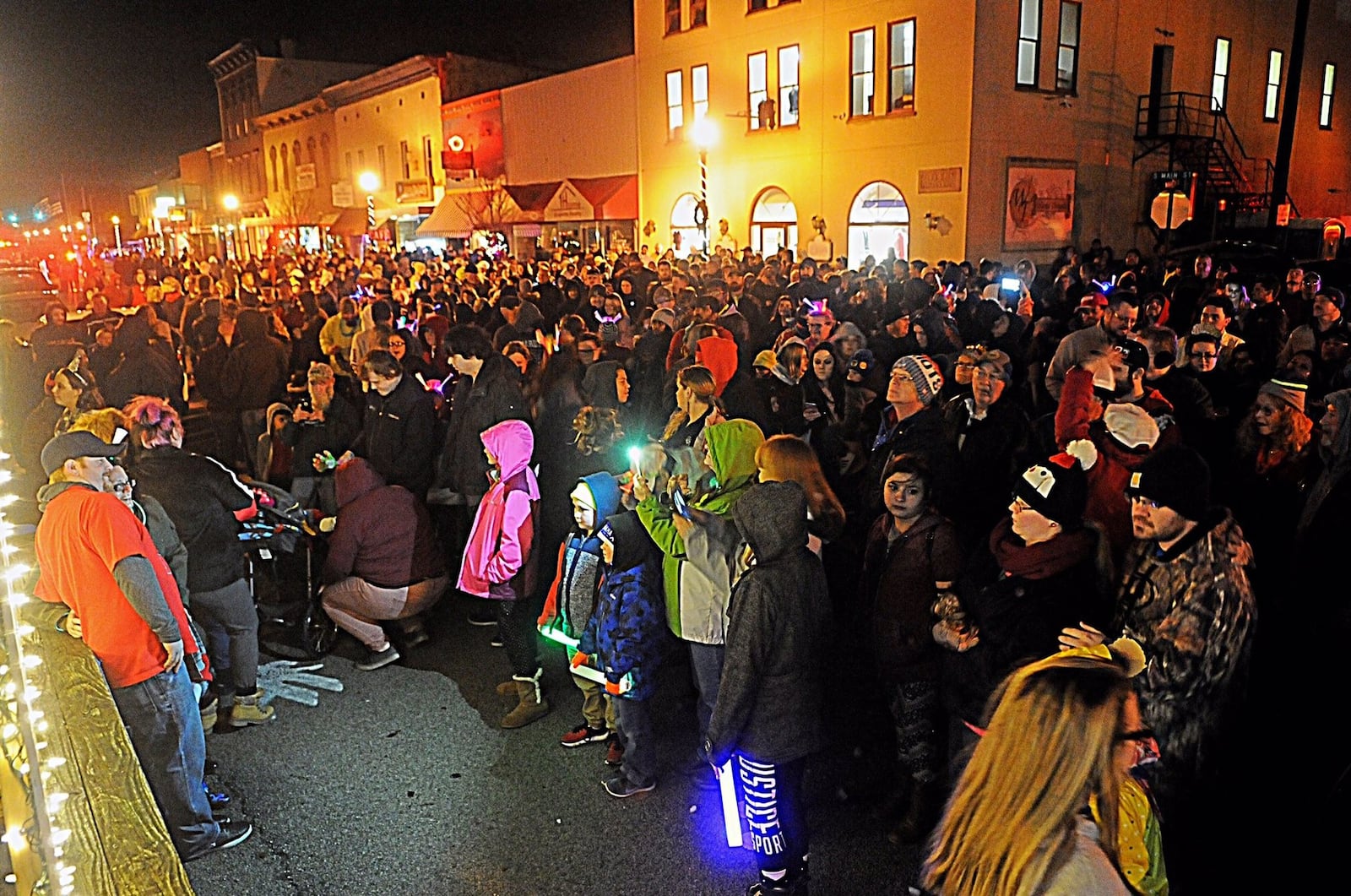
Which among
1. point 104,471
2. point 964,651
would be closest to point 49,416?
point 104,471

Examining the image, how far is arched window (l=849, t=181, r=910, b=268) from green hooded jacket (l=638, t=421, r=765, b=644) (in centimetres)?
1555

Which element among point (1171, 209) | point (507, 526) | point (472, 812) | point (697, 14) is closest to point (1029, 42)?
point (1171, 209)

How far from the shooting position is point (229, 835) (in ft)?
14.0

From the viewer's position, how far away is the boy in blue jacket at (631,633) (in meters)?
4.44

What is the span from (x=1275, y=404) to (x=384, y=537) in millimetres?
5309

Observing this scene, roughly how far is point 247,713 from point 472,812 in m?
1.70

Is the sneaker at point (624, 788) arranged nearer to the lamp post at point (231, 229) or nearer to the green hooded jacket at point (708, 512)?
the green hooded jacket at point (708, 512)

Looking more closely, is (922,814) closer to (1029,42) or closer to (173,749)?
(173,749)

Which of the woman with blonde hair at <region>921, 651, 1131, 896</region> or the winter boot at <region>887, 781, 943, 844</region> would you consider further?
the winter boot at <region>887, 781, 943, 844</region>

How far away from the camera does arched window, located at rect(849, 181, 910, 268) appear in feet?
63.9

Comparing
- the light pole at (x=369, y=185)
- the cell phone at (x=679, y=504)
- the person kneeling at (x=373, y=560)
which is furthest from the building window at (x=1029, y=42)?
the light pole at (x=369, y=185)

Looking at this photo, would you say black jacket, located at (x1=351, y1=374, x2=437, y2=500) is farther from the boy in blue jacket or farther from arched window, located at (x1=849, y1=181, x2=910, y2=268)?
arched window, located at (x1=849, y1=181, x2=910, y2=268)

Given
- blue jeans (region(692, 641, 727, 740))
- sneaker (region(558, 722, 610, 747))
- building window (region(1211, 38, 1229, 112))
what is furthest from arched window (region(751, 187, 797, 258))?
blue jeans (region(692, 641, 727, 740))

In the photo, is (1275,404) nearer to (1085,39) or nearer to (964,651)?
(964,651)
